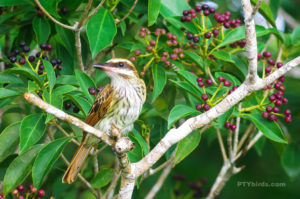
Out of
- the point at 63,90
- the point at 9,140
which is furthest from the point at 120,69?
the point at 9,140

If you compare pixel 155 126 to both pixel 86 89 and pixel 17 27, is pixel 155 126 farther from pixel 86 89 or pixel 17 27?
pixel 17 27

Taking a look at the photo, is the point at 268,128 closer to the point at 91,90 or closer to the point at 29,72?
the point at 91,90

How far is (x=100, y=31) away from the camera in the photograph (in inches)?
169

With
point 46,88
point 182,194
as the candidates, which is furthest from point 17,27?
point 182,194

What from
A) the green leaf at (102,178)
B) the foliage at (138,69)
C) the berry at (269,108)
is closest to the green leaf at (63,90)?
the foliage at (138,69)

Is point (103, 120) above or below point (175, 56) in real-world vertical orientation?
below

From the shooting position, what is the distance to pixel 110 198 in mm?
4734

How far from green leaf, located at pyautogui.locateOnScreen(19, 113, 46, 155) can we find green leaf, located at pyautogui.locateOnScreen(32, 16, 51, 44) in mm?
797

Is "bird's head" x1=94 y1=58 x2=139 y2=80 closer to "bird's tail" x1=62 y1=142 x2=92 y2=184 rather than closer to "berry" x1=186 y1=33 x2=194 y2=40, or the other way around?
"berry" x1=186 y1=33 x2=194 y2=40

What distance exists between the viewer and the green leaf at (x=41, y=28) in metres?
4.58

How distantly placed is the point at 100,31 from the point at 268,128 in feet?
5.34

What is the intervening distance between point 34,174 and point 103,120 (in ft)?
3.26

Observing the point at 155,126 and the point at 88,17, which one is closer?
the point at 88,17

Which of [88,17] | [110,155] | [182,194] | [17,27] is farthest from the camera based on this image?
[110,155]
